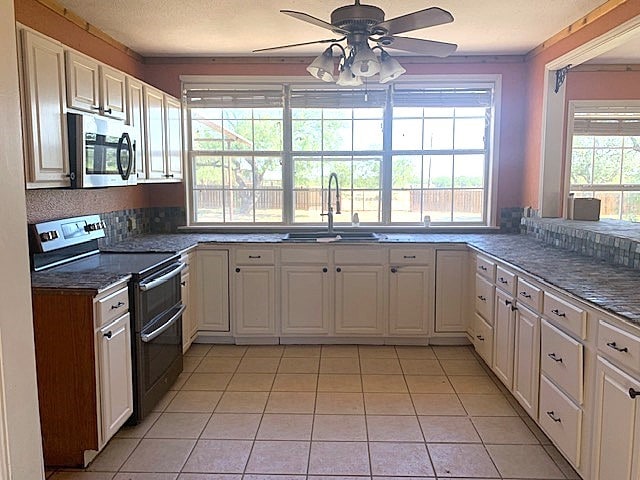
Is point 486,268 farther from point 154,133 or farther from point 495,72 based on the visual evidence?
point 154,133

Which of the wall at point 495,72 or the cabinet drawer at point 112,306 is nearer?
the cabinet drawer at point 112,306

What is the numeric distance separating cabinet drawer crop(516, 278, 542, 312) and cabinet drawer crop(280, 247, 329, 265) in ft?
5.37

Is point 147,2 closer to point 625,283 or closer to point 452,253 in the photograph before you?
point 452,253

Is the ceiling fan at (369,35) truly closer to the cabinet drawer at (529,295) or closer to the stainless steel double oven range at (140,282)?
the cabinet drawer at (529,295)

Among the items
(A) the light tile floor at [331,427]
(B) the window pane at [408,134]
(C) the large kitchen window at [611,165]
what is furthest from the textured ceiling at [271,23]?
(A) the light tile floor at [331,427]

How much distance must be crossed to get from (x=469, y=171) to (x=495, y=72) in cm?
90

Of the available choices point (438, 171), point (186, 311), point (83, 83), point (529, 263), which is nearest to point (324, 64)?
point (83, 83)

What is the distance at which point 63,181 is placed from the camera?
2742 mm

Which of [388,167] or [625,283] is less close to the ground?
[388,167]

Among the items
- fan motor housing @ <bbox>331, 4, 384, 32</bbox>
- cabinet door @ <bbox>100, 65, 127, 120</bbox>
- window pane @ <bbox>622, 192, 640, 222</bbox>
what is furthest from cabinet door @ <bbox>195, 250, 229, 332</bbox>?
window pane @ <bbox>622, 192, 640, 222</bbox>

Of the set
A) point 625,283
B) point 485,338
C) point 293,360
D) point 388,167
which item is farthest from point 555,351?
point 388,167

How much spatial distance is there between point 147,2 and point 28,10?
2.20ft

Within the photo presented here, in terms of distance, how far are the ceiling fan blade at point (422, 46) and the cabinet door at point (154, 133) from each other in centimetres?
196

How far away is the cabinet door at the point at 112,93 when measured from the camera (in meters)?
3.16
